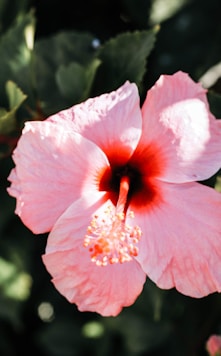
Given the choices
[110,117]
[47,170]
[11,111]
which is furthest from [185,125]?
[11,111]

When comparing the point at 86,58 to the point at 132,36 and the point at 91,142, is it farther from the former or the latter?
the point at 91,142

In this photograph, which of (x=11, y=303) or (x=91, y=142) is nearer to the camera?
(x=91, y=142)

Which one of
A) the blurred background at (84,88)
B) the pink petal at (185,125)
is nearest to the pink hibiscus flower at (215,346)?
the blurred background at (84,88)

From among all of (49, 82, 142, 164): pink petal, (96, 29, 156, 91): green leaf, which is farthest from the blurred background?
(49, 82, 142, 164): pink petal

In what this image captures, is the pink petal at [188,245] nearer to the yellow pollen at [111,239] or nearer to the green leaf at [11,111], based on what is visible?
the yellow pollen at [111,239]

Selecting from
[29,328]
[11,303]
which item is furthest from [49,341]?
[11,303]

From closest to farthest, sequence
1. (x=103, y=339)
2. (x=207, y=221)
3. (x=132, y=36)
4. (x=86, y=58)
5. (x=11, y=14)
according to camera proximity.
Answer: (x=207, y=221), (x=132, y=36), (x=86, y=58), (x=11, y=14), (x=103, y=339)
